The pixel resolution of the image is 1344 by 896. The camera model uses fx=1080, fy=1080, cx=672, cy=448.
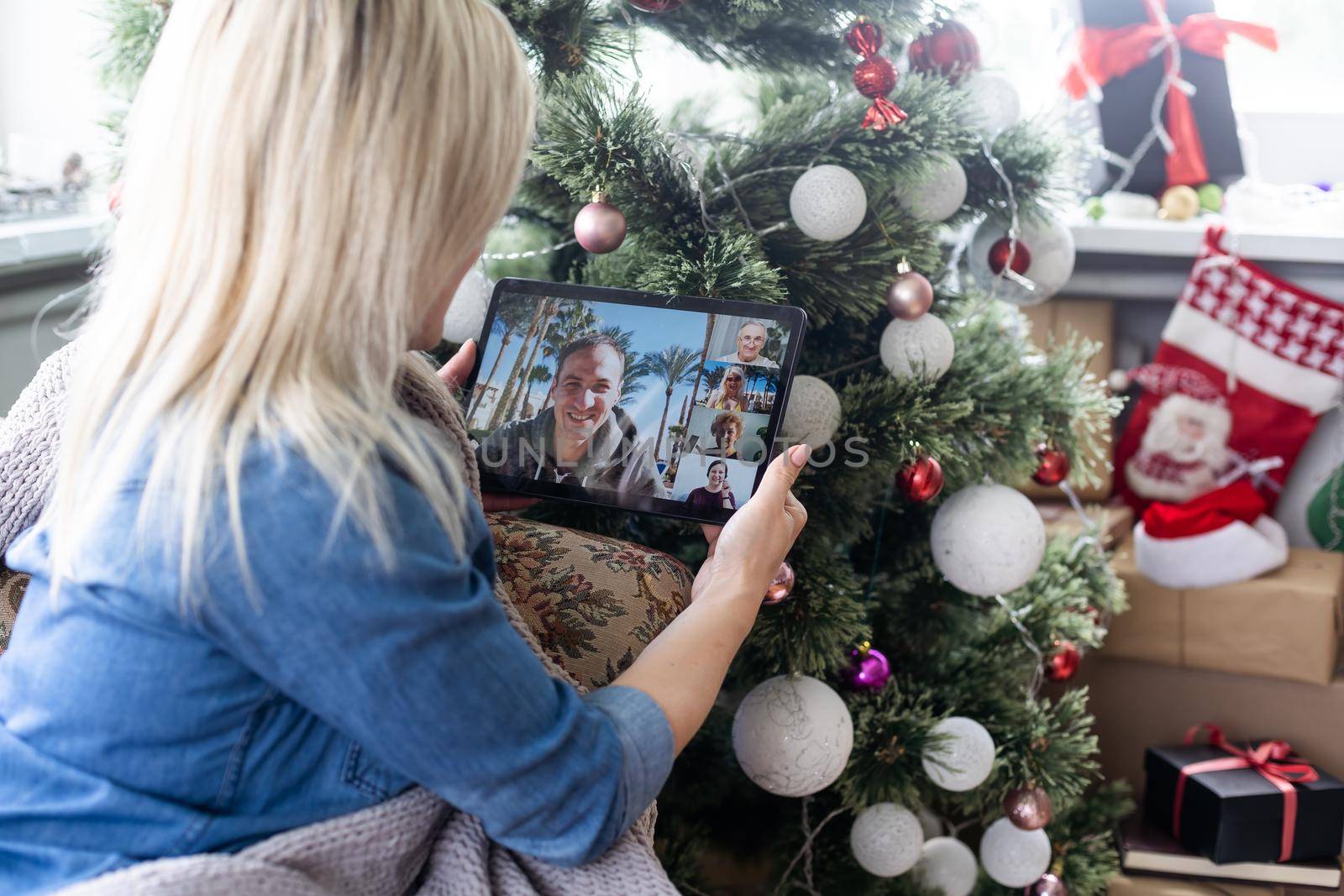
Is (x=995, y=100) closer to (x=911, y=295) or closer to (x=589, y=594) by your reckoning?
(x=911, y=295)

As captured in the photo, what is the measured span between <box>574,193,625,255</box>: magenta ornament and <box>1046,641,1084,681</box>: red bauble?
68 cm

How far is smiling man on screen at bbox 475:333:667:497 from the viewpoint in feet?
2.63

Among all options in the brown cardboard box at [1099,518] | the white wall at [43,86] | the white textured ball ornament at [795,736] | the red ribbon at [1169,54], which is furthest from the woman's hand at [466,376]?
the red ribbon at [1169,54]

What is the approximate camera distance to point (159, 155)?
55 centimetres

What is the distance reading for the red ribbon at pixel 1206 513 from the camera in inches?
57.9

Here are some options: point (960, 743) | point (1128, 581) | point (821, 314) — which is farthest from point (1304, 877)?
point (821, 314)

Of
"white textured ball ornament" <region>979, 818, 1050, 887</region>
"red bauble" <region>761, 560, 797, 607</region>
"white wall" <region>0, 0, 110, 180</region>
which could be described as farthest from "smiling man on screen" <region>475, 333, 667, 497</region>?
"white wall" <region>0, 0, 110, 180</region>

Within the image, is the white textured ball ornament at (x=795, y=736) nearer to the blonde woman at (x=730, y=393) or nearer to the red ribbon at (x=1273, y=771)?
the blonde woman at (x=730, y=393)

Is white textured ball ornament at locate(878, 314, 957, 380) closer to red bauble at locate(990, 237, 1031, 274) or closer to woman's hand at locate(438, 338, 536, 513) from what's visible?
red bauble at locate(990, 237, 1031, 274)

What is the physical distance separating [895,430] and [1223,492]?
83cm

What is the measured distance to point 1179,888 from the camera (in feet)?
4.27

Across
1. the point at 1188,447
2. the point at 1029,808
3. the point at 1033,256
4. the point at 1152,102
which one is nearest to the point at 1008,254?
the point at 1033,256

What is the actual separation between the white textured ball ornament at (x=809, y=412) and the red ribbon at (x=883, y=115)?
0.23 m

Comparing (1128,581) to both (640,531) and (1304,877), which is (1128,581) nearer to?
(1304,877)
